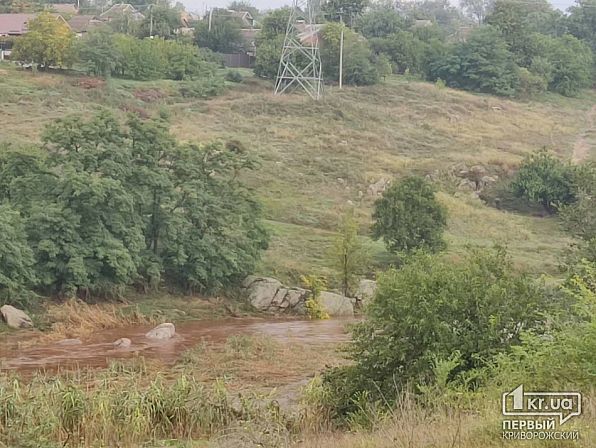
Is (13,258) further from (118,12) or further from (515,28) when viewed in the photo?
(118,12)

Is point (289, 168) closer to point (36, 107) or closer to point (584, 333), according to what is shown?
point (36, 107)

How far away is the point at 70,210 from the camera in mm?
25297

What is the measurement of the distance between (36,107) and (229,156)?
21.4 meters

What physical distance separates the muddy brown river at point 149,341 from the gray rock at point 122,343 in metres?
0.12

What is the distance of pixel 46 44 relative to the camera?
54.0 meters

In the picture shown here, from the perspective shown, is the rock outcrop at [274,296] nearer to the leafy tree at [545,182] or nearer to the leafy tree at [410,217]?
the leafy tree at [410,217]

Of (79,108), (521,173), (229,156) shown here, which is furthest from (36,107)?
(521,173)

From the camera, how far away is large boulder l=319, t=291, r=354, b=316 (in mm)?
28408

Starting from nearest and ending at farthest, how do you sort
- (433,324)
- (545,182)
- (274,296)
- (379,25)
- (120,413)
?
1. (433,324)
2. (120,413)
3. (274,296)
4. (545,182)
5. (379,25)

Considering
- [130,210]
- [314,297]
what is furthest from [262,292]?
[130,210]

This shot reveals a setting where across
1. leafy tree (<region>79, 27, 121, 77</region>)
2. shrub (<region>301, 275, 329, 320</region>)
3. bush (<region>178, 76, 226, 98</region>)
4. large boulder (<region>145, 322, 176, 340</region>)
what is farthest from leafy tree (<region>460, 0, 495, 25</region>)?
large boulder (<region>145, 322, 176, 340</region>)

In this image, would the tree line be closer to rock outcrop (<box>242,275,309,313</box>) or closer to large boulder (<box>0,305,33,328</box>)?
rock outcrop (<box>242,275,309,313</box>)

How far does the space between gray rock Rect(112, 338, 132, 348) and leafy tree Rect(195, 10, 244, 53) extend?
54388 mm

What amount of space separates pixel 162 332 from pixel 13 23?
50977 mm
